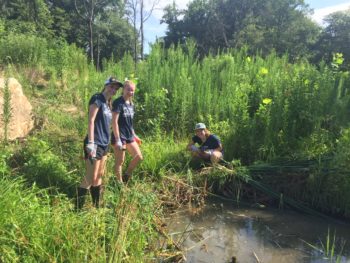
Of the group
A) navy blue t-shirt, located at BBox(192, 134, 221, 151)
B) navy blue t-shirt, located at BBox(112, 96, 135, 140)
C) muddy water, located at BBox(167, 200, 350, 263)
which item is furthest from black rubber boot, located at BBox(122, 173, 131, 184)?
navy blue t-shirt, located at BBox(192, 134, 221, 151)

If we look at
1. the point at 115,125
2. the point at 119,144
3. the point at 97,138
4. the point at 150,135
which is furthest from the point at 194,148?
the point at 97,138

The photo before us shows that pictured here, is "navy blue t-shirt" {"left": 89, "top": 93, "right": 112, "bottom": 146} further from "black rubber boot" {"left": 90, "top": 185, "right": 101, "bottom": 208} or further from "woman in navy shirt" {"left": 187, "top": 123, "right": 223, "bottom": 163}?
"woman in navy shirt" {"left": 187, "top": 123, "right": 223, "bottom": 163}

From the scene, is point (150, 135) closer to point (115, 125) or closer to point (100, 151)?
point (115, 125)

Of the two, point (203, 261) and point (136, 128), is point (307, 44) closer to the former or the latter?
point (136, 128)

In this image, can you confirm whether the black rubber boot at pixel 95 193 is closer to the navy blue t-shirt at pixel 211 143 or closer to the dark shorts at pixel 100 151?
the dark shorts at pixel 100 151

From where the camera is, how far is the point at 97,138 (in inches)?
189

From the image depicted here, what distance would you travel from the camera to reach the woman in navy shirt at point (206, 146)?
673cm

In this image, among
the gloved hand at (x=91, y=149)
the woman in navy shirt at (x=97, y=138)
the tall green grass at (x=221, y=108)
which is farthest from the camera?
the tall green grass at (x=221, y=108)

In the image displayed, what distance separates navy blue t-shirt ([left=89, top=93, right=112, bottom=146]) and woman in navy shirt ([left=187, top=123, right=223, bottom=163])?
226 cm

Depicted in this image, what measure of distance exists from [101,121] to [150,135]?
123 inches

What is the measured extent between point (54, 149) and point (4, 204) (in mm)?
2647

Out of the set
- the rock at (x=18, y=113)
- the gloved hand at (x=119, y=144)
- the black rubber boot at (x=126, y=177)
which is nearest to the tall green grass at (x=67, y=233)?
the gloved hand at (x=119, y=144)

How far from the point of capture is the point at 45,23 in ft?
98.4

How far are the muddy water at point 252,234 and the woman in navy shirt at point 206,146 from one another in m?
0.79
